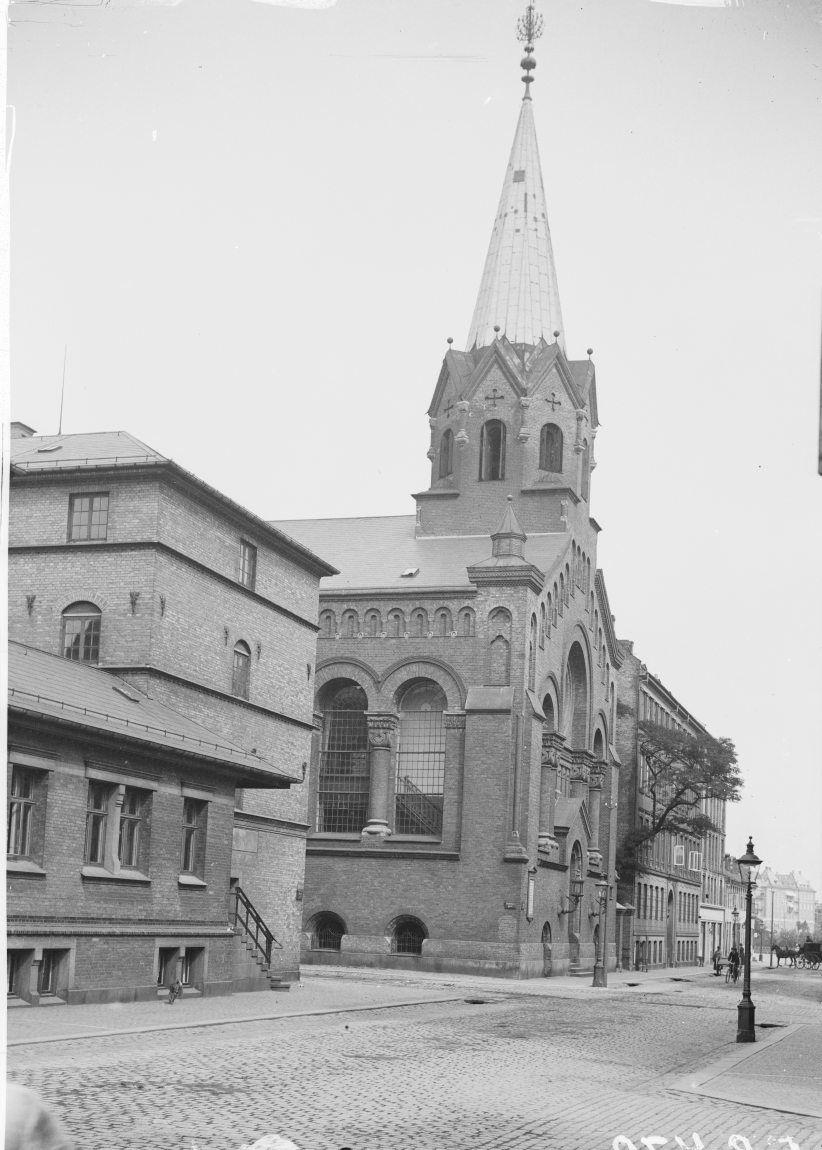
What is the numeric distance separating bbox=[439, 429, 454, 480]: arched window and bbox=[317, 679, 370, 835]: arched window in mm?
11604

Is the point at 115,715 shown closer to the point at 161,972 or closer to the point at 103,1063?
the point at 161,972

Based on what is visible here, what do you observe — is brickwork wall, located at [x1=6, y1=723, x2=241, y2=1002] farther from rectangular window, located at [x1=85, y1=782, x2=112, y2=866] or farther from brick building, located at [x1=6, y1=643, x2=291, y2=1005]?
rectangular window, located at [x1=85, y1=782, x2=112, y2=866]

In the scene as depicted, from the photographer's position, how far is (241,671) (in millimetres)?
36281

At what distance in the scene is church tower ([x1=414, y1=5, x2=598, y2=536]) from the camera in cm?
6047

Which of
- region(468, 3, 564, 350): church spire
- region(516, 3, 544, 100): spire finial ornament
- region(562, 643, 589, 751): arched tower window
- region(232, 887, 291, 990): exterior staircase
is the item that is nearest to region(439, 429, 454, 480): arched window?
region(468, 3, 564, 350): church spire

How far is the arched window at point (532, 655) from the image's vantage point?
5281 cm

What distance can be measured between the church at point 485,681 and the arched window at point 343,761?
0.07 m

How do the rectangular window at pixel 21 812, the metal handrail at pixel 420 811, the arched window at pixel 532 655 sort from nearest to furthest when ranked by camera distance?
1. the rectangular window at pixel 21 812
2. the arched window at pixel 532 655
3. the metal handrail at pixel 420 811

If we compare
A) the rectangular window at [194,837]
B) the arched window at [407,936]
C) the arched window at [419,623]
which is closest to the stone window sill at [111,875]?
the rectangular window at [194,837]

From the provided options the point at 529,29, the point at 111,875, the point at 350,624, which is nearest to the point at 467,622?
the point at 350,624

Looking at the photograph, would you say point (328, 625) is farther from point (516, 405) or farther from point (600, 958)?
point (600, 958)

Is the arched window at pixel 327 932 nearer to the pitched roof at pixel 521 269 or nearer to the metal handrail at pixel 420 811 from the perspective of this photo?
the metal handrail at pixel 420 811

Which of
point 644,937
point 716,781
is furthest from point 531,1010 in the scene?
point 644,937

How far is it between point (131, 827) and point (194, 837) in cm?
225
